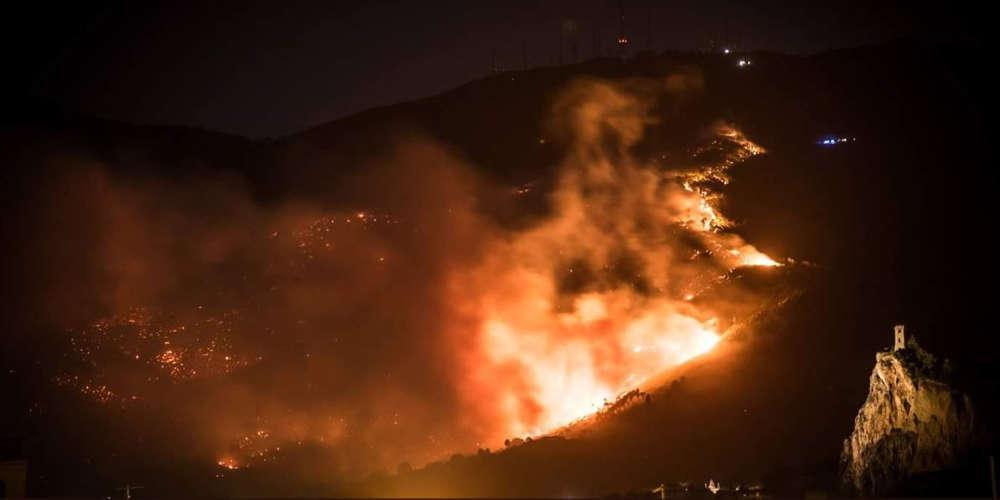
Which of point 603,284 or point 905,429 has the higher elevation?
point 603,284

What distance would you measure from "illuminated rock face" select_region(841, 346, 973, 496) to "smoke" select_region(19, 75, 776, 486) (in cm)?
1163

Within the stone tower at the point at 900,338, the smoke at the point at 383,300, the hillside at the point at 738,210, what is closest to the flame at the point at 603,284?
the smoke at the point at 383,300

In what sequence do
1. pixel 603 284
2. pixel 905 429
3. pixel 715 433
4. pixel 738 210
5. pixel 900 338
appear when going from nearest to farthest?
1. pixel 905 429
2. pixel 900 338
3. pixel 715 433
4. pixel 603 284
5. pixel 738 210

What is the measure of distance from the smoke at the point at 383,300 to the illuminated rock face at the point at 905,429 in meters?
11.6

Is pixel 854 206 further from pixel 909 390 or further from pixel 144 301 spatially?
pixel 144 301

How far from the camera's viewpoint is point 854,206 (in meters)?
66.2

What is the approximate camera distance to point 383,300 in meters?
65.9

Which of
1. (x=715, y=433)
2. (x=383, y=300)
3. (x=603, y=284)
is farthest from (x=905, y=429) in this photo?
(x=383, y=300)

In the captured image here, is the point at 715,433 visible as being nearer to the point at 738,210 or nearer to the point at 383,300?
the point at 738,210

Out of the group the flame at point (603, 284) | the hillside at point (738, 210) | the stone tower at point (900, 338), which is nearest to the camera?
the stone tower at point (900, 338)

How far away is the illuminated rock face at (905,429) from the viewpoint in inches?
1758

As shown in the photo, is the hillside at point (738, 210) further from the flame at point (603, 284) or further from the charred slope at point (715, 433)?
the flame at point (603, 284)

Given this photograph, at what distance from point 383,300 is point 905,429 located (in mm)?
31824

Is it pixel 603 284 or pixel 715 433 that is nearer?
pixel 715 433
